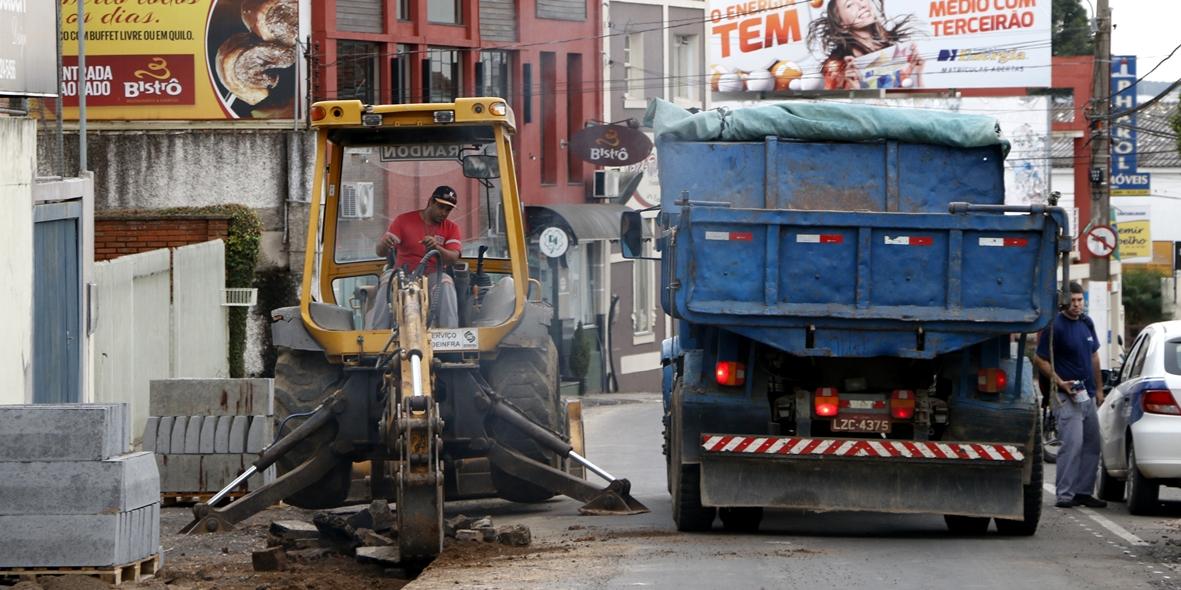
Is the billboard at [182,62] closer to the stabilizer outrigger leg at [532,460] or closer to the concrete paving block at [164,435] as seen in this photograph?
the concrete paving block at [164,435]

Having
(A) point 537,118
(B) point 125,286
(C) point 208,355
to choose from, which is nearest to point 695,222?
(B) point 125,286

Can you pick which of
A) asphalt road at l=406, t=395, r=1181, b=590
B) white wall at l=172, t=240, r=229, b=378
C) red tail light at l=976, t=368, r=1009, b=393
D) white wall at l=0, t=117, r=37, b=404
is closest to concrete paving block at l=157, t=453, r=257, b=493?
white wall at l=0, t=117, r=37, b=404

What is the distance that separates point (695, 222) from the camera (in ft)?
39.4

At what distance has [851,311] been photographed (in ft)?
39.6

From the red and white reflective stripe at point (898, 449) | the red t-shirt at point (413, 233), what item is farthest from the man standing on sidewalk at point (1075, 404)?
the red t-shirt at point (413, 233)

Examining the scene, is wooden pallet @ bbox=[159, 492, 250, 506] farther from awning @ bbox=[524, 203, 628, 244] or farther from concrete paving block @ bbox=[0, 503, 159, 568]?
awning @ bbox=[524, 203, 628, 244]

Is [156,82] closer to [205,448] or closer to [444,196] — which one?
[205,448]

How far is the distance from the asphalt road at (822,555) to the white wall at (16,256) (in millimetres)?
3983

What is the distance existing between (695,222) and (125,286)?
375 inches

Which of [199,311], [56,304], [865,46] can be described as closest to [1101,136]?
[865,46]

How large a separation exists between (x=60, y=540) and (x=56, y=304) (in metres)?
7.58

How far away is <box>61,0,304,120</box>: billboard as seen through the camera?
91.1ft

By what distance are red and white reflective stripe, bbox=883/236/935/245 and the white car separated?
11.0 ft

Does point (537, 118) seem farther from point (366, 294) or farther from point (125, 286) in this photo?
point (366, 294)
